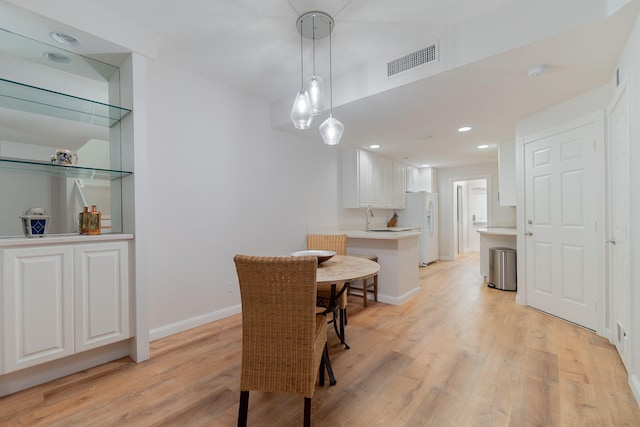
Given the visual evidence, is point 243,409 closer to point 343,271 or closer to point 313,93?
point 343,271

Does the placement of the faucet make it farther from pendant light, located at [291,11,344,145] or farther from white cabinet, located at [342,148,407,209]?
pendant light, located at [291,11,344,145]

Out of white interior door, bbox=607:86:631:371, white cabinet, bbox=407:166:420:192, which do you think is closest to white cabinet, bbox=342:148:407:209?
white cabinet, bbox=407:166:420:192

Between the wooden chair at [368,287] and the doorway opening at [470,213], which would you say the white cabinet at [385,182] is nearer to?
the wooden chair at [368,287]

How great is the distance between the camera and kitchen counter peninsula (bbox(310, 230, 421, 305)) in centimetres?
353

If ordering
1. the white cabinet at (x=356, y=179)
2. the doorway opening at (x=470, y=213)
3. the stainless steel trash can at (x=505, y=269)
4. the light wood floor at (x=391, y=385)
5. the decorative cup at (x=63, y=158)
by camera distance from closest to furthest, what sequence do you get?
the light wood floor at (x=391, y=385)
the decorative cup at (x=63, y=158)
the stainless steel trash can at (x=505, y=269)
the white cabinet at (x=356, y=179)
the doorway opening at (x=470, y=213)

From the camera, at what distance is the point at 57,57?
7.25ft

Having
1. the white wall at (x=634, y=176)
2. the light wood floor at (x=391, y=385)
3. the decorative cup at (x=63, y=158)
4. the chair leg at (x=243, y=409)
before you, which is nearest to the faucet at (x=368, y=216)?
the light wood floor at (x=391, y=385)

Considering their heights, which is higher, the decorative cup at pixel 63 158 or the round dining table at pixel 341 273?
the decorative cup at pixel 63 158

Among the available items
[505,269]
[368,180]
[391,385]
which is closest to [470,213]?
[505,269]

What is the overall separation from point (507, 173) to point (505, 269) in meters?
1.49

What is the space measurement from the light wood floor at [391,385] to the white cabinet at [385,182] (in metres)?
2.95

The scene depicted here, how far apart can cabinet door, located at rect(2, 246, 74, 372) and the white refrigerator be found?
5.77 m

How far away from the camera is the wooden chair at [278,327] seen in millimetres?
1363

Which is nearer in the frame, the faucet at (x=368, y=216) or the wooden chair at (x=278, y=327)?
the wooden chair at (x=278, y=327)
